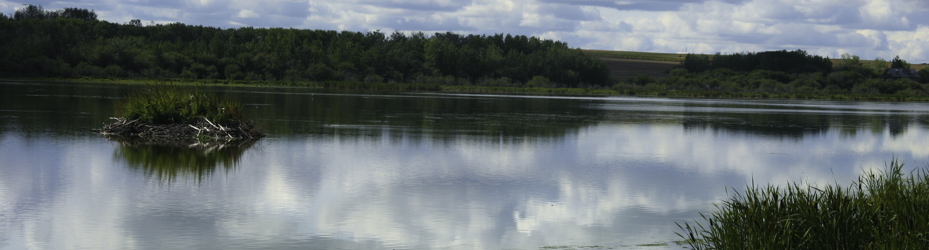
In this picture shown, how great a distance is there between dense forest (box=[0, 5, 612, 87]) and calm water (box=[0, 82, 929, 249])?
76117 mm

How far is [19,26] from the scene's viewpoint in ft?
345

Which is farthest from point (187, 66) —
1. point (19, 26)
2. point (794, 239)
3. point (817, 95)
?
point (794, 239)

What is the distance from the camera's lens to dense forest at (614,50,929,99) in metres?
126

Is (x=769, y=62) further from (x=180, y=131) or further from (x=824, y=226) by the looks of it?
(x=824, y=226)

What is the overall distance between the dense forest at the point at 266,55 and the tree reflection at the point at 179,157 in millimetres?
76415

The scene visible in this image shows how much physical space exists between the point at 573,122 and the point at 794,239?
2716 cm

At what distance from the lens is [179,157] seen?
1811 centimetres

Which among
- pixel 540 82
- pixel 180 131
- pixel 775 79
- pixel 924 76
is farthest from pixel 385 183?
pixel 924 76

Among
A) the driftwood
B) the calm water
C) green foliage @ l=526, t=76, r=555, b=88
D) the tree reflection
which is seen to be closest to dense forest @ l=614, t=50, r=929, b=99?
green foliage @ l=526, t=76, r=555, b=88

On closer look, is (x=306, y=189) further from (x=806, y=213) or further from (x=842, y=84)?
(x=842, y=84)

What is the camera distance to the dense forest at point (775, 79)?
126 m

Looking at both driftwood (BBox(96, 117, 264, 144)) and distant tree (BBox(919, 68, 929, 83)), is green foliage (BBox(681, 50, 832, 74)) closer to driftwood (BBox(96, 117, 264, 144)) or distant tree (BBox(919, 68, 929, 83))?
distant tree (BBox(919, 68, 929, 83))

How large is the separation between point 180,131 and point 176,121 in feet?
1.77

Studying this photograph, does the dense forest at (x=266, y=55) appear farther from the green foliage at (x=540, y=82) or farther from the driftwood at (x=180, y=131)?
the driftwood at (x=180, y=131)
